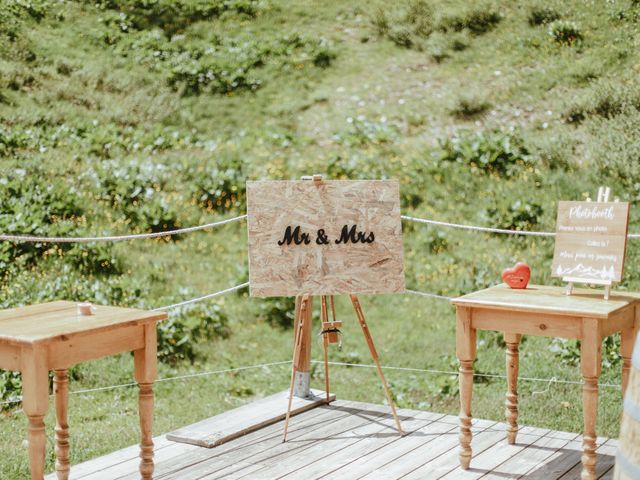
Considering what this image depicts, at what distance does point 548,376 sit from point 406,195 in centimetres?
330

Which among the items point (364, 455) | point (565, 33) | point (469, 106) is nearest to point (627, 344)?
point (364, 455)

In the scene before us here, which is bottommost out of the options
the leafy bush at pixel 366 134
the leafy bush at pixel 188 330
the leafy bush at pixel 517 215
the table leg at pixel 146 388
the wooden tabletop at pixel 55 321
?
the leafy bush at pixel 188 330

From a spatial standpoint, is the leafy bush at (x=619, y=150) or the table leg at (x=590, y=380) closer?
the table leg at (x=590, y=380)

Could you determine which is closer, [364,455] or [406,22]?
[364,455]

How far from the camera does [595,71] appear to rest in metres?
10.5

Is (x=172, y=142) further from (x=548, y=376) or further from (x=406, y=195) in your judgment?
(x=548, y=376)

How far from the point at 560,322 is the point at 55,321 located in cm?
260

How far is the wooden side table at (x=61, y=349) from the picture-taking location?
3.58 m

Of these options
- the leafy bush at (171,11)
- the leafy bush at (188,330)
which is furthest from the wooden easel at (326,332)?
the leafy bush at (171,11)

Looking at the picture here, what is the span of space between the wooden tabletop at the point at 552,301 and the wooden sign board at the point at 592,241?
5.2 inches

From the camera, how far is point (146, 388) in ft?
13.8

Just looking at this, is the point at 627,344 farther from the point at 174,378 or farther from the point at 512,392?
the point at 174,378

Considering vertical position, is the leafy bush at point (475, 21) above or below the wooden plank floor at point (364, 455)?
above

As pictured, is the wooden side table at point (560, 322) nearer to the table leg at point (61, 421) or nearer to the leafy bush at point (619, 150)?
the table leg at point (61, 421)
